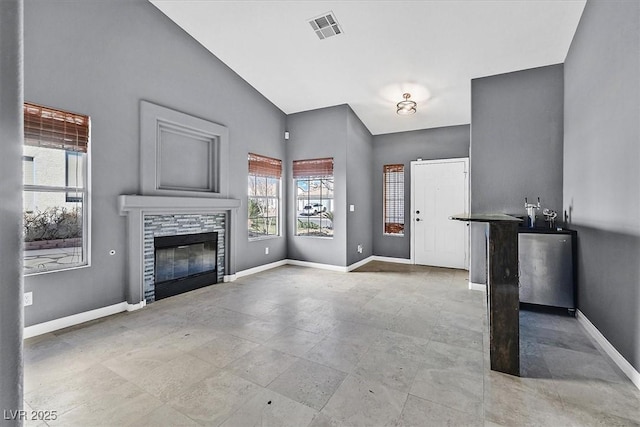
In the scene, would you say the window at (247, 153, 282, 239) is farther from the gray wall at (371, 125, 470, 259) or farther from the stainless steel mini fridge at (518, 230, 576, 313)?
the stainless steel mini fridge at (518, 230, 576, 313)

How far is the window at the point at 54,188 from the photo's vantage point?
281 cm

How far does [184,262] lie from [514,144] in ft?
16.0

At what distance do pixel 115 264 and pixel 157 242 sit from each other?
1.75 ft

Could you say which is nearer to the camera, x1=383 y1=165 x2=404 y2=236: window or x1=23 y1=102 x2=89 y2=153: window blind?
x1=23 y1=102 x2=89 y2=153: window blind


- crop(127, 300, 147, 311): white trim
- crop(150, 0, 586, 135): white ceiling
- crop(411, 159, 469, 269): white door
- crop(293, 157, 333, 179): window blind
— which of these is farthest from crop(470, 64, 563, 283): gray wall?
crop(127, 300, 147, 311): white trim

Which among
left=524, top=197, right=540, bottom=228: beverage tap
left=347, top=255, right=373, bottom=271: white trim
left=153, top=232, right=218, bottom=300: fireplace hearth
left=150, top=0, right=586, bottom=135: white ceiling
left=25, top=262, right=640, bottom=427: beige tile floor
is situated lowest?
left=25, top=262, right=640, bottom=427: beige tile floor

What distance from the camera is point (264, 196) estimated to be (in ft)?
18.2

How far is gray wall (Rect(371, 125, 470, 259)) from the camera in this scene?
579cm

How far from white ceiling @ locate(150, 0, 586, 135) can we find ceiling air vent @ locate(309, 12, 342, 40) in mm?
59

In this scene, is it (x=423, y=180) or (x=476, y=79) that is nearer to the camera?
(x=476, y=79)

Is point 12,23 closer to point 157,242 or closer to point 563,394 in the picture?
point 563,394

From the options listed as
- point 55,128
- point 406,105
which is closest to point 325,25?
point 406,105

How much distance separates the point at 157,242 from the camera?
3.79 m

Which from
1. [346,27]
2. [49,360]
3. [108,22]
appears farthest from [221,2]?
[49,360]
